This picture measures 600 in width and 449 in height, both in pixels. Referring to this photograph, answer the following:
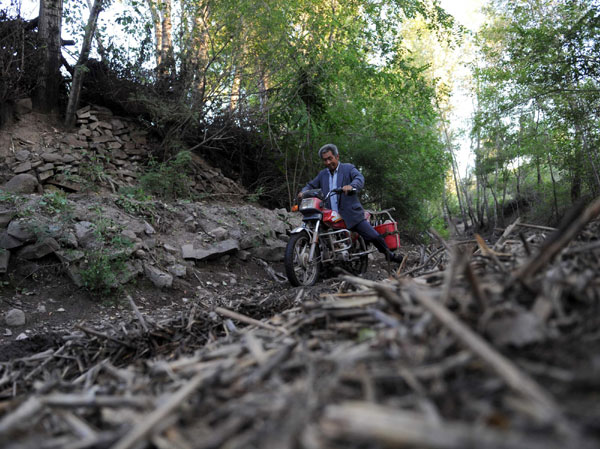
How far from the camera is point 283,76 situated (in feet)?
33.7

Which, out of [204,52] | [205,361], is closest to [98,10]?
[204,52]

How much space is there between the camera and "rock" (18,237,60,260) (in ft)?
17.0

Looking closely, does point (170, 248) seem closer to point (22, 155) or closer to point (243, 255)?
point (243, 255)

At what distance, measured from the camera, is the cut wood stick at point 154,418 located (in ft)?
3.55

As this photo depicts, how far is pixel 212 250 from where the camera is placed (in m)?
7.00

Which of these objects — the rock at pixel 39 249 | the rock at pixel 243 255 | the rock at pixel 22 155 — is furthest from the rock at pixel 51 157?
the rock at pixel 243 255

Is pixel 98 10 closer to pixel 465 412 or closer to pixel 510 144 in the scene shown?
pixel 465 412

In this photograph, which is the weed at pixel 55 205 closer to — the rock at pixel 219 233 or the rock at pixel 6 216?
the rock at pixel 6 216

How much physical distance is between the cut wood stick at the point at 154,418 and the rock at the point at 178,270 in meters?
5.03

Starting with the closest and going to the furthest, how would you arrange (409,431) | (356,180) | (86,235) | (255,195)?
(409,431) < (86,235) < (356,180) < (255,195)

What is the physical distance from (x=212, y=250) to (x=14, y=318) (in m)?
3.10

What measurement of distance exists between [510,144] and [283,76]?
13.9 m

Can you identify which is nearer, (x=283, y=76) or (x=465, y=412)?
(x=465, y=412)

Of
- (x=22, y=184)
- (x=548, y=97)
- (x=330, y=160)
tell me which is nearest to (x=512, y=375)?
(x=330, y=160)
